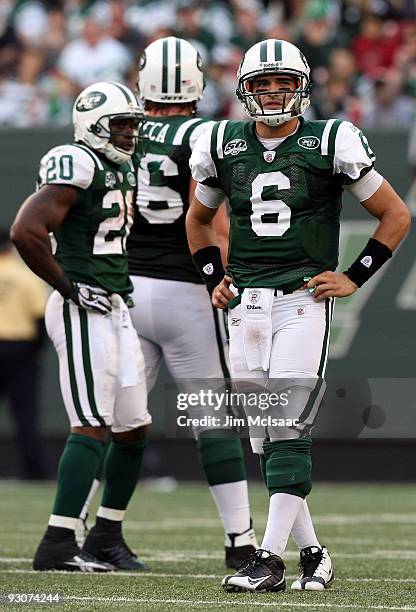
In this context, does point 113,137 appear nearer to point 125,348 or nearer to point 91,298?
point 91,298

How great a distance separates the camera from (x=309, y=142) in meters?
4.83

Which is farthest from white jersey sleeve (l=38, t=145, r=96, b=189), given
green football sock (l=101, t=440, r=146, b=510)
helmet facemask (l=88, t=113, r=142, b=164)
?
green football sock (l=101, t=440, r=146, b=510)

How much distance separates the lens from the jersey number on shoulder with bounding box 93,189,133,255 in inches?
223

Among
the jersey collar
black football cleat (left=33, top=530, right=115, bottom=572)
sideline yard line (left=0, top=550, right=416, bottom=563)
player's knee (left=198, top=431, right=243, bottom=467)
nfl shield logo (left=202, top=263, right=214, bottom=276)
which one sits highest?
the jersey collar

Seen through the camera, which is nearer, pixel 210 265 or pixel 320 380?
pixel 320 380

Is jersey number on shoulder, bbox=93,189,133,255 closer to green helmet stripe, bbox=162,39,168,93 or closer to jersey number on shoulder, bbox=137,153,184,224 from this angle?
jersey number on shoulder, bbox=137,153,184,224

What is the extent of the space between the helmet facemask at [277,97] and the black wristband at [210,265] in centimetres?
59

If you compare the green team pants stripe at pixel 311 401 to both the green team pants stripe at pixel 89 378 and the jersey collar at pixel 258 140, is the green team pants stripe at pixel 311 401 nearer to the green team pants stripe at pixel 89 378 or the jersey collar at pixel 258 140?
the jersey collar at pixel 258 140

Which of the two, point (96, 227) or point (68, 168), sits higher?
point (68, 168)

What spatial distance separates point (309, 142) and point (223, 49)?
7.44 meters

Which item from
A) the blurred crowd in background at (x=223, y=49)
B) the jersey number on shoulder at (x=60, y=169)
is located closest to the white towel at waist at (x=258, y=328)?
the jersey number on shoulder at (x=60, y=169)

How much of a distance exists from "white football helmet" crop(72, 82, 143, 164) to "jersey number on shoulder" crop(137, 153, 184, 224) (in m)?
0.28

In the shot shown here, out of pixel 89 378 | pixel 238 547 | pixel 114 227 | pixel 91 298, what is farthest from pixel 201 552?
pixel 114 227

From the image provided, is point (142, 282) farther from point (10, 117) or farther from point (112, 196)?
point (10, 117)
